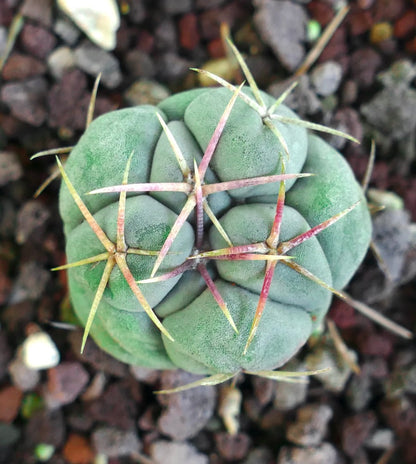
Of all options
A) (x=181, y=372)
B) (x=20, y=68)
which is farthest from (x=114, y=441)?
(x=20, y=68)

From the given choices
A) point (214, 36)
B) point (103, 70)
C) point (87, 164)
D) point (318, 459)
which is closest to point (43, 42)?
point (103, 70)

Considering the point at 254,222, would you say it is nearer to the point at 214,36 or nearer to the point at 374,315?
the point at 374,315

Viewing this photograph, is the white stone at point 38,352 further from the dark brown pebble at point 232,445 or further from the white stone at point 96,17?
the white stone at point 96,17

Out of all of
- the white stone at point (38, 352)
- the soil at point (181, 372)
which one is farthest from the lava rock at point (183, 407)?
the white stone at point (38, 352)

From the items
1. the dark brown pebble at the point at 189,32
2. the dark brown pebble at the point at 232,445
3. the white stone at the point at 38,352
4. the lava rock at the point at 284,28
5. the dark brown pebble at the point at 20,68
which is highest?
the lava rock at the point at 284,28

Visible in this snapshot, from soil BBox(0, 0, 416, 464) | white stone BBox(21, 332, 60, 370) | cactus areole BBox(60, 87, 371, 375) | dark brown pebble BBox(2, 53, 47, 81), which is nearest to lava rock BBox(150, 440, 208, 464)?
soil BBox(0, 0, 416, 464)

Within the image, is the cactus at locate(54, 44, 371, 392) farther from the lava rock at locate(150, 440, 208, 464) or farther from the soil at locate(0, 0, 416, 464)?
the lava rock at locate(150, 440, 208, 464)
